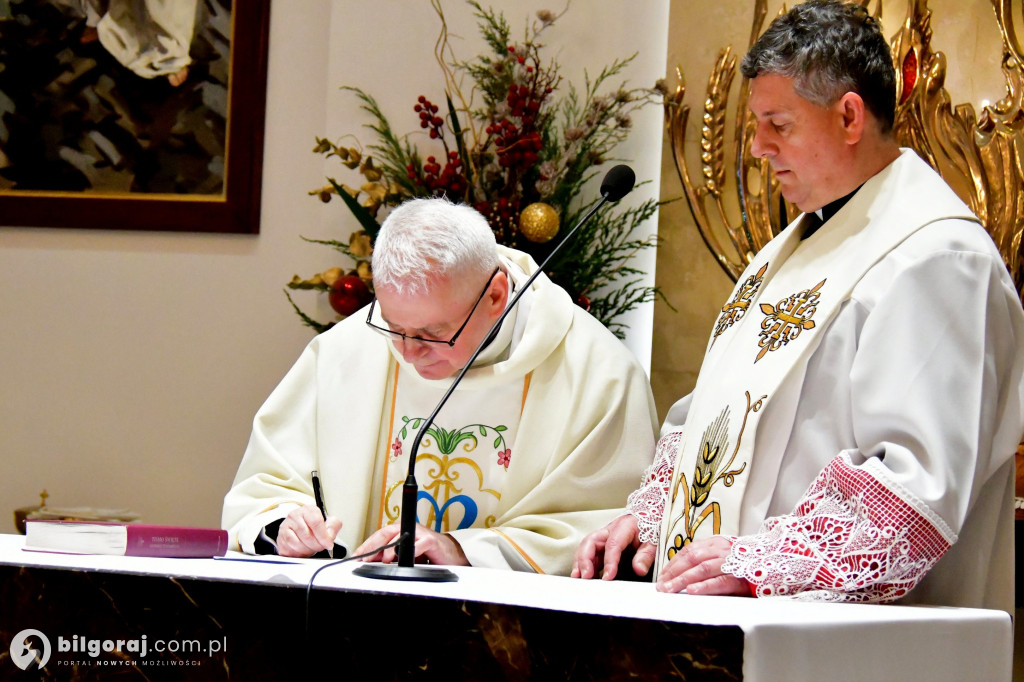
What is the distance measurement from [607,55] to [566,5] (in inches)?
10.4

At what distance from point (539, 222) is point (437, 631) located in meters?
2.46

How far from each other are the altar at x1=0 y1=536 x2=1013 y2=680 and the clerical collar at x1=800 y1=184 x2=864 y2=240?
1.00m

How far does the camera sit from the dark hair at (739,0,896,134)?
7.41 ft

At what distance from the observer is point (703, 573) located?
1938 millimetres

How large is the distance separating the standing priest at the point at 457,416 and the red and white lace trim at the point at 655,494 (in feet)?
0.72

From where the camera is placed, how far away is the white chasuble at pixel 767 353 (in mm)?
2176

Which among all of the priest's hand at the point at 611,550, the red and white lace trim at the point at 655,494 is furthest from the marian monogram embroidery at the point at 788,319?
the priest's hand at the point at 611,550

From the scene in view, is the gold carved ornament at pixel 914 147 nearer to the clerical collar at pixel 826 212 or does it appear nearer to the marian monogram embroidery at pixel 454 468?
the clerical collar at pixel 826 212

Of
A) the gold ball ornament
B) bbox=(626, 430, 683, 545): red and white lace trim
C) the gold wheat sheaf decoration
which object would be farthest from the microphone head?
the gold wheat sheaf decoration

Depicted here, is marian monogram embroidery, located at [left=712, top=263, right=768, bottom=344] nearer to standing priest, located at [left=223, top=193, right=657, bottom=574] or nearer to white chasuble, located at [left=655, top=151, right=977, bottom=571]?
white chasuble, located at [left=655, top=151, right=977, bottom=571]

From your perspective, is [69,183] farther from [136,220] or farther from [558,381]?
[558,381]

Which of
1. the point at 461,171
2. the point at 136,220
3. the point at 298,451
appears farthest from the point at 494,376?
the point at 136,220
